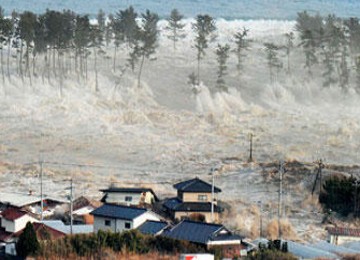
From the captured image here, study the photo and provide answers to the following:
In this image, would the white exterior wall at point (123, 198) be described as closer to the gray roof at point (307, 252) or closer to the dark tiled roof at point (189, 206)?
the dark tiled roof at point (189, 206)

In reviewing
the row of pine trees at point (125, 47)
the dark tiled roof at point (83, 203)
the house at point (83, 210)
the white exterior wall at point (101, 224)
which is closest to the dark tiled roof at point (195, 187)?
the dark tiled roof at point (83, 203)

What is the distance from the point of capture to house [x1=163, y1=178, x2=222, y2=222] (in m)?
44.2

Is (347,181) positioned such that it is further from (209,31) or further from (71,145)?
(209,31)

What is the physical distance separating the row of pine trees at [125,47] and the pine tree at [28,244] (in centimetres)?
5213

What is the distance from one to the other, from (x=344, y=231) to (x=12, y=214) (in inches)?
549

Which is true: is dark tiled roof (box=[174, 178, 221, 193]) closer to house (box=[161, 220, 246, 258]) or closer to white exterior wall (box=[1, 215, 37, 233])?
house (box=[161, 220, 246, 258])

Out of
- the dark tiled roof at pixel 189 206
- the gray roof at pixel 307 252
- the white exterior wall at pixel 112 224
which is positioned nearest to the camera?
the gray roof at pixel 307 252

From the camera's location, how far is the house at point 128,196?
153 feet

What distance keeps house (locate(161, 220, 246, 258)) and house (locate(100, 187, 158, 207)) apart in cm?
993

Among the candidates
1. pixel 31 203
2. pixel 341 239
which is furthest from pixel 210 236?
pixel 31 203

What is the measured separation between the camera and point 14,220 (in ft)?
127

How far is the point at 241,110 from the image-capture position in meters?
83.2

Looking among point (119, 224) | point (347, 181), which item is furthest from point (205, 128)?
point (119, 224)

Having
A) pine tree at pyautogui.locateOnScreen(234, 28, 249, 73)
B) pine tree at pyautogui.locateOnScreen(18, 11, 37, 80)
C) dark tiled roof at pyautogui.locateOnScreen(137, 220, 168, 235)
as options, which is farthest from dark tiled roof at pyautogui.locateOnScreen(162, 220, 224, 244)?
pine tree at pyautogui.locateOnScreen(234, 28, 249, 73)
